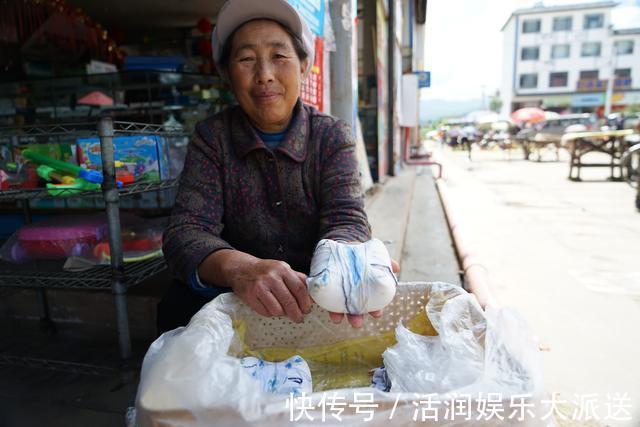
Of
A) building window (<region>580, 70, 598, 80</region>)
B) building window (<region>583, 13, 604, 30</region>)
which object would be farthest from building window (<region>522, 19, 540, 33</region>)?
building window (<region>580, 70, 598, 80</region>)

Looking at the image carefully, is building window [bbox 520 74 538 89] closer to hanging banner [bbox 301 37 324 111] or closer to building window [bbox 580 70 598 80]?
building window [bbox 580 70 598 80]

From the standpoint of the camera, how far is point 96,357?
2.22 m

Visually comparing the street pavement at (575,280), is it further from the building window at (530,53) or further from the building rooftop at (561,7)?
the building rooftop at (561,7)

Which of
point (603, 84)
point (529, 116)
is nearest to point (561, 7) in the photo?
point (603, 84)

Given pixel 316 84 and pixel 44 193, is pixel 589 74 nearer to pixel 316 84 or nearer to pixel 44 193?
pixel 316 84

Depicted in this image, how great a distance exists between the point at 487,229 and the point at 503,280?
195 centimetres

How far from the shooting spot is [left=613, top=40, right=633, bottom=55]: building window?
42562 mm

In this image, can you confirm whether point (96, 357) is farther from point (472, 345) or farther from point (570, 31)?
point (570, 31)

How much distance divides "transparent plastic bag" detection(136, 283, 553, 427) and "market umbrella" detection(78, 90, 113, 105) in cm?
301

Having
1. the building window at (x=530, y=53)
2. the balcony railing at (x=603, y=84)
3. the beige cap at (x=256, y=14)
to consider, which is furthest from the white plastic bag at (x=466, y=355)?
the building window at (x=530, y=53)

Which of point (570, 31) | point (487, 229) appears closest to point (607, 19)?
point (570, 31)

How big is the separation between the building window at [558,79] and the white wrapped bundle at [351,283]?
51452 millimetres

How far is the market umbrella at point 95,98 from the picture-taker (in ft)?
11.3

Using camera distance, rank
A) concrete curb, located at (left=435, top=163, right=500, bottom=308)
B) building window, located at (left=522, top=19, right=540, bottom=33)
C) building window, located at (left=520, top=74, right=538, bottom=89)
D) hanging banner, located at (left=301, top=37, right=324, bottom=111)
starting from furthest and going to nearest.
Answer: building window, located at (left=520, top=74, right=538, bottom=89), building window, located at (left=522, top=19, right=540, bottom=33), hanging banner, located at (left=301, top=37, right=324, bottom=111), concrete curb, located at (left=435, top=163, right=500, bottom=308)
